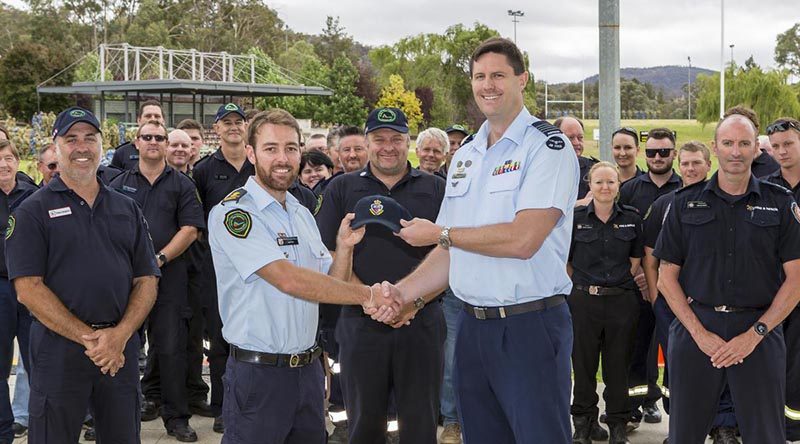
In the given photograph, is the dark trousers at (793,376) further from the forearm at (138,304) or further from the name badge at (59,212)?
the name badge at (59,212)

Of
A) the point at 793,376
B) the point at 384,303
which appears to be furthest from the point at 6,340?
the point at 793,376

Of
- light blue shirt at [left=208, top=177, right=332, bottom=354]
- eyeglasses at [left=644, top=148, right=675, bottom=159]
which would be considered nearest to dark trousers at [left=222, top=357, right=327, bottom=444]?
light blue shirt at [left=208, top=177, right=332, bottom=354]

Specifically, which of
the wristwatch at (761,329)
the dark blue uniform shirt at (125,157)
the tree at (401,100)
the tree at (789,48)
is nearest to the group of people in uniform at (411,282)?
the wristwatch at (761,329)

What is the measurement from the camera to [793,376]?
18.9 feet

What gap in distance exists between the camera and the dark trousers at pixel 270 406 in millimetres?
3727

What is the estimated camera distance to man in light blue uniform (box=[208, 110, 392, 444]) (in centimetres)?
372

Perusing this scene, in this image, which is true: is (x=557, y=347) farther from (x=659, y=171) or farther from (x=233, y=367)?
(x=659, y=171)

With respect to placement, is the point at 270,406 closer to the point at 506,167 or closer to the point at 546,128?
the point at 506,167

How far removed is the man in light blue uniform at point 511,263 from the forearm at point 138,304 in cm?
169

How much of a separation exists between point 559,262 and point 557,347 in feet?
1.17

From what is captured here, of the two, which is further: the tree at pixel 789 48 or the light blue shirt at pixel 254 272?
the tree at pixel 789 48

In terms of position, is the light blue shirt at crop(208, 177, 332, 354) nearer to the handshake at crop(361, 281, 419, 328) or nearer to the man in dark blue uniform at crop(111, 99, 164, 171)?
the handshake at crop(361, 281, 419, 328)

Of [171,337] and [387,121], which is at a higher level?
[387,121]

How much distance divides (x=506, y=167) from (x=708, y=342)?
79.5 inches
